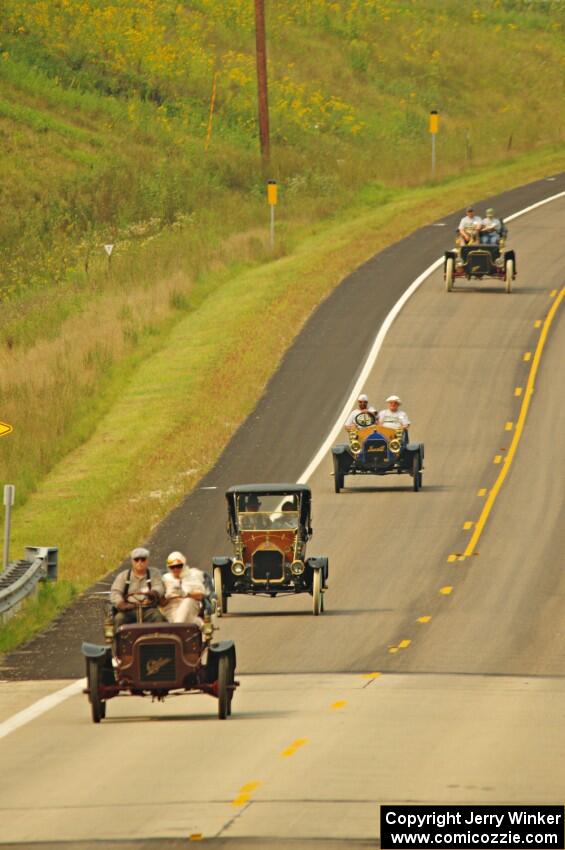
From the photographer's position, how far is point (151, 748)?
17.3m

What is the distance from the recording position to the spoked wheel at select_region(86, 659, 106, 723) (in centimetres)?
1855

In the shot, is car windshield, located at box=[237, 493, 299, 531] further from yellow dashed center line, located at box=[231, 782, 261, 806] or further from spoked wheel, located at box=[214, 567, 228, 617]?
yellow dashed center line, located at box=[231, 782, 261, 806]

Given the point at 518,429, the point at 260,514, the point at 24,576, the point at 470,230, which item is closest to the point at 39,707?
the point at 24,576

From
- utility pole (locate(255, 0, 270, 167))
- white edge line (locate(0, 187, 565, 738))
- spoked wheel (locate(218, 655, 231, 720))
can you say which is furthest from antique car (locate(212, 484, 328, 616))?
utility pole (locate(255, 0, 270, 167))

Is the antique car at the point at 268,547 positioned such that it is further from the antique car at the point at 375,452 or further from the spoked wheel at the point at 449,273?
the spoked wheel at the point at 449,273

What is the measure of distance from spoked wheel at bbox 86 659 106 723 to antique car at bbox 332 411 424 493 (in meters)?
15.1

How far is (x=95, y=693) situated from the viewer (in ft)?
61.5

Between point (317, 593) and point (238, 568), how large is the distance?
121 cm

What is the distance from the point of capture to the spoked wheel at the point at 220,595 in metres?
26.2

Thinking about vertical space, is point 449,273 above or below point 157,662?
above

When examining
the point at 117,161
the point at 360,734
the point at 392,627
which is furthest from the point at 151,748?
the point at 117,161

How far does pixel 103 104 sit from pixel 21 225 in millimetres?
13801

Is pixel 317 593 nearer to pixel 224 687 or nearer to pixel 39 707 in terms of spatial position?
pixel 39 707

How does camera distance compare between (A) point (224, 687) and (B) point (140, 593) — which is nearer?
(A) point (224, 687)
